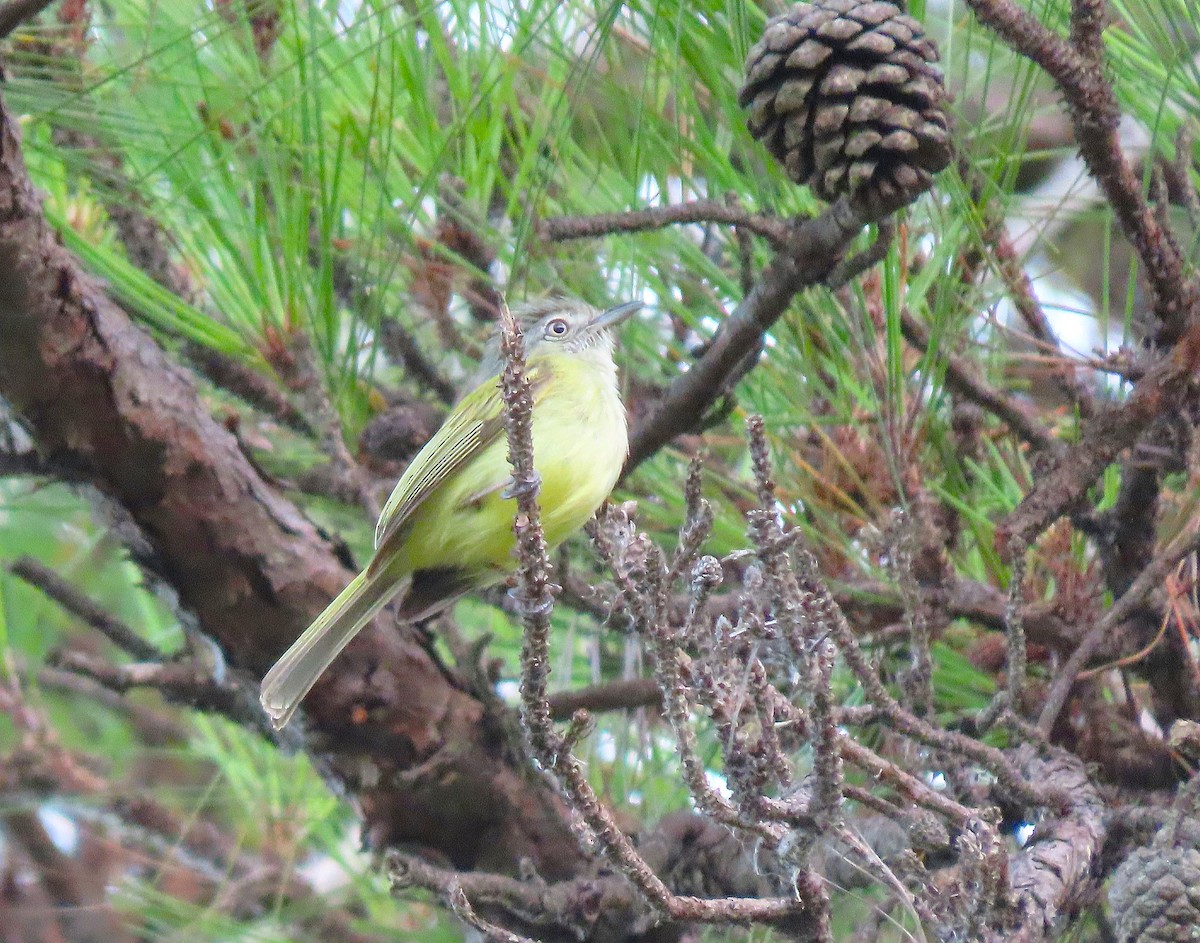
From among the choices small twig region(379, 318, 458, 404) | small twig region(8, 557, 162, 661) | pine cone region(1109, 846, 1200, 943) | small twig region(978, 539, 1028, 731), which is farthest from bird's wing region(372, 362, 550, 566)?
pine cone region(1109, 846, 1200, 943)

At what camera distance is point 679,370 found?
300 centimetres

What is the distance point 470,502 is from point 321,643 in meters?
0.45

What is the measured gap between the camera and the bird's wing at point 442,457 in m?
2.68

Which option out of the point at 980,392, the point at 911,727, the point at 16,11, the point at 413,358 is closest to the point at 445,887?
the point at 911,727

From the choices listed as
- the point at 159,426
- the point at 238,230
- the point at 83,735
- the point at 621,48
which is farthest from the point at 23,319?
the point at 83,735

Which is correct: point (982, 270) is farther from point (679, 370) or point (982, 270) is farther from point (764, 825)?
point (764, 825)

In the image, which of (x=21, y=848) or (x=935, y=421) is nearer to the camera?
(x=935, y=421)

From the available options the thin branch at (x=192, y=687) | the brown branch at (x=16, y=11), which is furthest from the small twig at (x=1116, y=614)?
the brown branch at (x=16, y=11)

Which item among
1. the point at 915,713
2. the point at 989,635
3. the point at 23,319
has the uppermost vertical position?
the point at 23,319

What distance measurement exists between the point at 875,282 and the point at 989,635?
71 centimetres

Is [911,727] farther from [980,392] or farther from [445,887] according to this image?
[980,392]

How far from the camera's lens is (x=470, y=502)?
278 cm

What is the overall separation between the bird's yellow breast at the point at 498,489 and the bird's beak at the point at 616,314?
0.41ft

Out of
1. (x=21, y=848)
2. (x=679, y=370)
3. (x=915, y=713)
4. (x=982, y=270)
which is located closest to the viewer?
(x=915, y=713)
